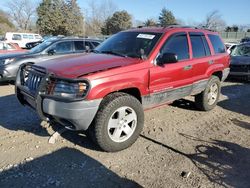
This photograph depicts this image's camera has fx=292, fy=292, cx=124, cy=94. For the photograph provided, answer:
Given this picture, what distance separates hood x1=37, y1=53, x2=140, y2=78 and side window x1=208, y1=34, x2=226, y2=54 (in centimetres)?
269

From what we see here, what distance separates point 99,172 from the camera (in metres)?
3.88

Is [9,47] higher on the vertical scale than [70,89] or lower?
higher

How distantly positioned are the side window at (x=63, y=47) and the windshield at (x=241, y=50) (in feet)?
22.9

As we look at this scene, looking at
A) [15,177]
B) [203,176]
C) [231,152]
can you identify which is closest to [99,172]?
[15,177]

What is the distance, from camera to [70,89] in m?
4.07

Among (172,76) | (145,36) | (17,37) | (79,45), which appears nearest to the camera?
(172,76)

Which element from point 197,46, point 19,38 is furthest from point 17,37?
point 197,46

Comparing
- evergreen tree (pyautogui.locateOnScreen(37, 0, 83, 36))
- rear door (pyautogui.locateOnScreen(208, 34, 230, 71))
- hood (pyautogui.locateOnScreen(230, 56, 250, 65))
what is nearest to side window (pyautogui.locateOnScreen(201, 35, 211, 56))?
rear door (pyautogui.locateOnScreen(208, 34, 230, 71))

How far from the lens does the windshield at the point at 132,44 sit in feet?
16.8

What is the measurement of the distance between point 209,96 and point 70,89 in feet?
12.7

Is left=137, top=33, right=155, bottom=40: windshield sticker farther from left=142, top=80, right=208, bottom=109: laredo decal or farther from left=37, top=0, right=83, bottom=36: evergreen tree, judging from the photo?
left=37, top=0, right=83, bottom=36: evergreen tree

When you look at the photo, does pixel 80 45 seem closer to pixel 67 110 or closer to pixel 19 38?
pixel 67 110

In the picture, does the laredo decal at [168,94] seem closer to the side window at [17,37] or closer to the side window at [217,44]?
the side window at [217,44]

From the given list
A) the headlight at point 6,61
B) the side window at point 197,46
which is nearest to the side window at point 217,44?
the side window at point 197,46
